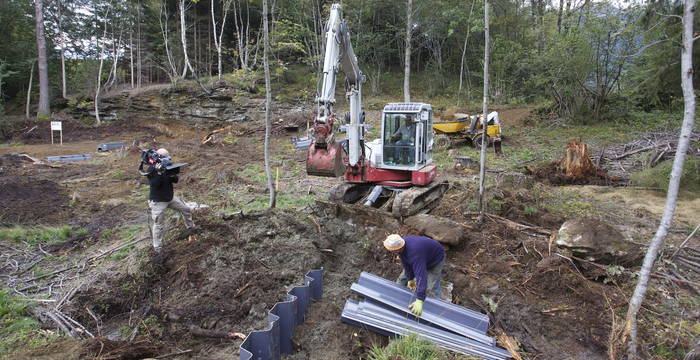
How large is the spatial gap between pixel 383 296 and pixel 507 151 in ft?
39.6

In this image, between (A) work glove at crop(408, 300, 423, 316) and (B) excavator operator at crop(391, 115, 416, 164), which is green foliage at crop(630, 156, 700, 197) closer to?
(B) excavator operator at crop(391, 115, 416, 164)

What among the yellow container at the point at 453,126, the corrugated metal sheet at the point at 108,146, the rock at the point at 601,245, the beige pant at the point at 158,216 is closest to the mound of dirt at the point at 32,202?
the beige pant at the point at 158,216

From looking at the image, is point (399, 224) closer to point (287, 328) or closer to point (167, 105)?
point (287, 328)

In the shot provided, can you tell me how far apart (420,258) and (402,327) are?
777mm

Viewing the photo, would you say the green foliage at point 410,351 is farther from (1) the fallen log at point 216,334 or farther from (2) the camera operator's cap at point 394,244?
(1) the fallen log at point 216,334

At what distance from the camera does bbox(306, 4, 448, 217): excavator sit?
23.6ft

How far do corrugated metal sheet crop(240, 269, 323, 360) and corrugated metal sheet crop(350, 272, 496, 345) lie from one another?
564 millimetres

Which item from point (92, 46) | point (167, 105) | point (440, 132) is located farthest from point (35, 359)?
point (92, 46)

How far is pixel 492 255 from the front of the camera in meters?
5.72

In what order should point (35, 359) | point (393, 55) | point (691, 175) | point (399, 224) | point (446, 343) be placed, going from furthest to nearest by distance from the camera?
point (393, 55) < point (691, 175) < point (399, 224) < point (446, 343) < point (35, 359)

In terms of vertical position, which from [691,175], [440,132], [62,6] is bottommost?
[691,175]

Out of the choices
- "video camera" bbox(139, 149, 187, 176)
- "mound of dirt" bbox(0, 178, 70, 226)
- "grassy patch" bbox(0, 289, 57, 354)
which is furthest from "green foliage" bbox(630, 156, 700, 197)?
"mound of dirt" bbox(0, 178, 70, 226)

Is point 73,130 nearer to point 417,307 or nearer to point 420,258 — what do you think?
point 420,258

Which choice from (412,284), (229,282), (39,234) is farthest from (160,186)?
(412,284)
